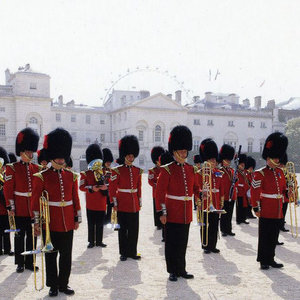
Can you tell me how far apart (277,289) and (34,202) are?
375 centimetres

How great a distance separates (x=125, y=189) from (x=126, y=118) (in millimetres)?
44790

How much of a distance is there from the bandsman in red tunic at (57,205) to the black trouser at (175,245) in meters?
1.56

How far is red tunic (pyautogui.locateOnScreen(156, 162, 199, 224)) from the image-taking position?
5.70 metres

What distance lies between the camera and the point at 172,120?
52656 millimetres

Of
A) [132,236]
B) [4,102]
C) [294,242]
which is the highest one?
[4,102]

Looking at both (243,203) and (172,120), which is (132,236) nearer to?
(243,203)

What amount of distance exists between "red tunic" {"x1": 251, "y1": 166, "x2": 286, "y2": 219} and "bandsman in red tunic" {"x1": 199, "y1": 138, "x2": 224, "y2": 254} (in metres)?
0.93

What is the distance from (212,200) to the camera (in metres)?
7.59

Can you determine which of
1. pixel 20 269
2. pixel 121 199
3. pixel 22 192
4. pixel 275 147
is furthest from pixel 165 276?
pixel 275 147

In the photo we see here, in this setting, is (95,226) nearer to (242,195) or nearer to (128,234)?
(128,234)

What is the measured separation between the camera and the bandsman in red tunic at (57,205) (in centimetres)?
507

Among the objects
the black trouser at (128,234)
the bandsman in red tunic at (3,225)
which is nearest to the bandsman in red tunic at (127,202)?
the black trouser at (128,234)

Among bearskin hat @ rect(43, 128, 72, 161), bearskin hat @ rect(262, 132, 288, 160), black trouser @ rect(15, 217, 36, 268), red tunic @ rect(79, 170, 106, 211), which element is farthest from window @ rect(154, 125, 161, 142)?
bearskin hat @ rect(43, 128, 72, 161)

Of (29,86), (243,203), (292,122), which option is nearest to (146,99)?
(29,86)
